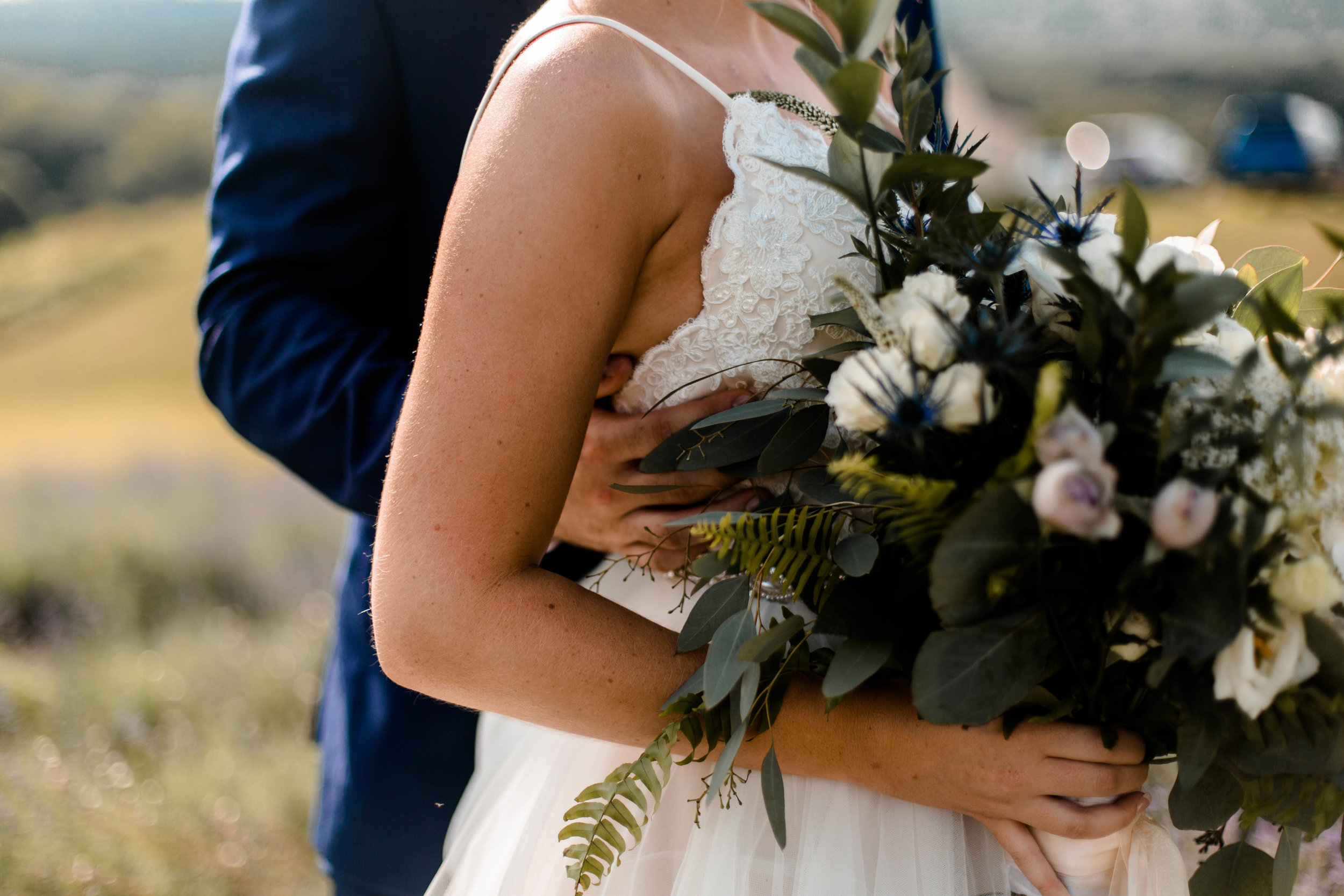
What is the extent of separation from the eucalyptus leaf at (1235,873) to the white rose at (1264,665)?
0.42 meters

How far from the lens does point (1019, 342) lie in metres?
0.83

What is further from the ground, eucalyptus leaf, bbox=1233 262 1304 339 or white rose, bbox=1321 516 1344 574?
eucalyptus leaf, bbox=1233 262 1304 339

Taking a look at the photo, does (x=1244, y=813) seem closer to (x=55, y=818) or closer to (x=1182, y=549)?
(x=1182, y=549)

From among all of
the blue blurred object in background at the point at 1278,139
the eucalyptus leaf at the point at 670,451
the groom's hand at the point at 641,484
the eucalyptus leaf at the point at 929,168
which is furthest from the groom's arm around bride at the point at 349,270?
the blue blurred object in background at the point at 1278,139

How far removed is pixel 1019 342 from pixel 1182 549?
0.73 ft

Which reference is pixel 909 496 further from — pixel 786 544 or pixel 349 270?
pixel 349 270

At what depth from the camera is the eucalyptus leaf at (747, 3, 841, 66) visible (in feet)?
2.69

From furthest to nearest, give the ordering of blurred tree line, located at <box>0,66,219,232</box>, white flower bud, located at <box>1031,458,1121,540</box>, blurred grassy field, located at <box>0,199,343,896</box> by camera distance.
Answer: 1. blurred tree line, located at <box>0,66,219,232</box>
2. blurred grassy field, located at <box>0,199,343,896</box>
3. white flower bud, located at <box>1031,458,1121,540</box>

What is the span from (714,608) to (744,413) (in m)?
0.24

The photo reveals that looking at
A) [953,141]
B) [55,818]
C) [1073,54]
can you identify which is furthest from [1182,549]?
[1073,54]

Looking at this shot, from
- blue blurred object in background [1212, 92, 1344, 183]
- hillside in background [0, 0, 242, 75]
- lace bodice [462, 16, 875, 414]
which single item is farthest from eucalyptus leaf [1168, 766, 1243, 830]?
blue blurred object in background [1212, 92, 1344, 183]

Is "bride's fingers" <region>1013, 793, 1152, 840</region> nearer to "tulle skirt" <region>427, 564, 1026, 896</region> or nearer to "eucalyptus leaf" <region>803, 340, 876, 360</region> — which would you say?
"tulle skirt" <region>427, 564, 1026, 896</region>

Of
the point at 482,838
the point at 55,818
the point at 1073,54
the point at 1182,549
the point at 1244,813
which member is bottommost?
the point at 55,818

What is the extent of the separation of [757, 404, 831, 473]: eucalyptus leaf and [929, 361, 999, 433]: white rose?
29 cm
